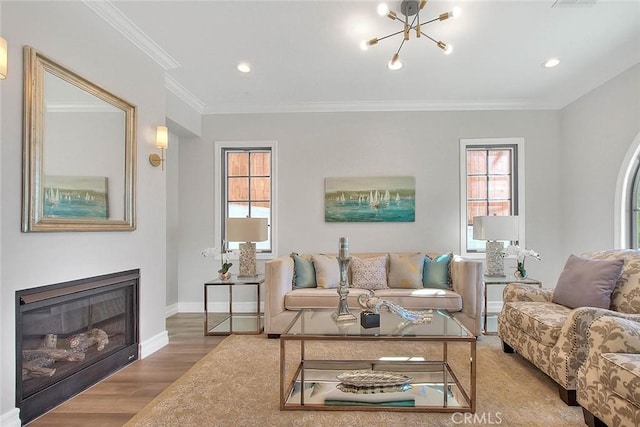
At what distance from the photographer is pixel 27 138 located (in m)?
1.92

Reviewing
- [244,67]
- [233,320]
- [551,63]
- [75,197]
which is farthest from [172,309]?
[551,63]

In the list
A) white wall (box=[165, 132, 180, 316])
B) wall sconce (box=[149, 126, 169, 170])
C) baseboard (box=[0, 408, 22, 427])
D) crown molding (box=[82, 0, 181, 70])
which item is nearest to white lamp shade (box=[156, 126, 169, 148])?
wall sconce (box=[149, 126, 169, 170])

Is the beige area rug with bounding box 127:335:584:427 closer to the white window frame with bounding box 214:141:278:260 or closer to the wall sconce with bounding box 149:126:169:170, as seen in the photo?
the white window frame with bounding box 214:141:278:260

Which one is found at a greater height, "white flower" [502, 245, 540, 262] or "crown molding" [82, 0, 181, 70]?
"crown molding" [82, 0, 181, 70]

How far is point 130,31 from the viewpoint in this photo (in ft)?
8.95

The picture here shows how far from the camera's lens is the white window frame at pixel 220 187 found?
448 centimetres

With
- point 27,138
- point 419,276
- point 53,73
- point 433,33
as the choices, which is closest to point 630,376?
point 419,276

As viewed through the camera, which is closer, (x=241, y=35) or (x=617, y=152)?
(x=241, y=35)

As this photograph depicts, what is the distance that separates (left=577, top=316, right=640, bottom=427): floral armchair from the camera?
5.09 ft

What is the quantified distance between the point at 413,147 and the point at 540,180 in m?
1.70

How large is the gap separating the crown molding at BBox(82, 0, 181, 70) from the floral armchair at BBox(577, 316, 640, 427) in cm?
384

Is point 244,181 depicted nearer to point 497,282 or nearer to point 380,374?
point 380,374

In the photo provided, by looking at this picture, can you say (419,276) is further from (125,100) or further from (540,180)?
(125,100)

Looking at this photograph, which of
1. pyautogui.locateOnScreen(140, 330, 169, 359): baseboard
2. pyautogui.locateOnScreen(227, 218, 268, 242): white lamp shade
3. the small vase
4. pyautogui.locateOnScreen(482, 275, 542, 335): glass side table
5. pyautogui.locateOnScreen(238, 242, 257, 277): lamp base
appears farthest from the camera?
pyautogui.locateOnScreen(238, 242, 257, 277): lamp base
